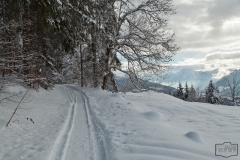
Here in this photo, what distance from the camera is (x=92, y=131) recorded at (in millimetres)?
5305

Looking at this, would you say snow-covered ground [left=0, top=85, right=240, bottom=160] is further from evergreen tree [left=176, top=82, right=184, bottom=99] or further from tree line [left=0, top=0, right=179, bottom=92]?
evergreen tree [left=176, top=82, right=184, bottom=99]

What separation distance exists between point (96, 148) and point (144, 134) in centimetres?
145

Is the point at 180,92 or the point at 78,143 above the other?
the point at 180,92

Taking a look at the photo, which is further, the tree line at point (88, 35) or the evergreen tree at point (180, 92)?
A: the evergreen tree at point (180, 92)

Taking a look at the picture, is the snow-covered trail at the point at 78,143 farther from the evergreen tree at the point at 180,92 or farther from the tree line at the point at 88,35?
the evergreen tree at the point at 180,92

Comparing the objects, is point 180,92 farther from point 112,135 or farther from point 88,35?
point 112,135

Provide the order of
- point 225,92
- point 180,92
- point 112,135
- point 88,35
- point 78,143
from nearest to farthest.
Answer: point 78,143 → point 112,135 → point 88,35 → point 225,92 → point 180,92

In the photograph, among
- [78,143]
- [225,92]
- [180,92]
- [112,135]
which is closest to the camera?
[78,143]

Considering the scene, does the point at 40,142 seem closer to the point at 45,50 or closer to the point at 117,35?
the point at 45,50

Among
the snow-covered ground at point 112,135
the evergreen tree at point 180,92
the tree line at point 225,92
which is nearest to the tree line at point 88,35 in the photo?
the snow-covered ground at point 112,135

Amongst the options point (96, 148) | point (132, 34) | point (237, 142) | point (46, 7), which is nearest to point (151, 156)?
point (96, 148)

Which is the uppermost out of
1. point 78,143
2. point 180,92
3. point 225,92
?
point 225,92

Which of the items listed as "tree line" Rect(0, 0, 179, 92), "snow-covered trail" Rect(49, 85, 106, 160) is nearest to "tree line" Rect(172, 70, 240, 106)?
"tree line" Rect(0, 0, 179, 92)

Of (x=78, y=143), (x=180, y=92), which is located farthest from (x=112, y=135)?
(x=180, y=92)
